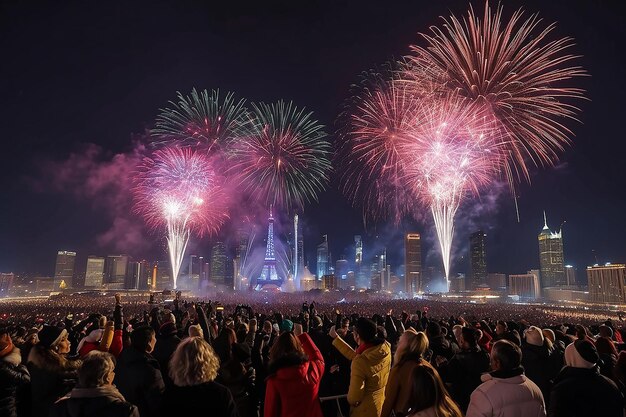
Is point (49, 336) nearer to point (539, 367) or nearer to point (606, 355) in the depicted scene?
point (539, 367)

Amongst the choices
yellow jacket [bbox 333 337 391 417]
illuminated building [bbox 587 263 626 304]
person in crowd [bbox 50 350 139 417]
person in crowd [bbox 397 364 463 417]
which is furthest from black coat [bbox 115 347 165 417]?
illuminated building [bbox 587 263 626 304]

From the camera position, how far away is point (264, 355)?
8062 millimetres

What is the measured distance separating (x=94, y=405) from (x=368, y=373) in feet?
9.33

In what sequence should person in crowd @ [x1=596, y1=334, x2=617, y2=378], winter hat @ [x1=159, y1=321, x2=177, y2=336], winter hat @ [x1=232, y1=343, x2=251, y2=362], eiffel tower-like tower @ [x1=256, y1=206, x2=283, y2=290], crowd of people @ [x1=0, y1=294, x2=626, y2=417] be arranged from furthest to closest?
eiffel tower-like tower @ [x1=256, y1=206, x2=283, y2=290]
winter hat @ [x1=159, y1=321, x2=177, y2=336]
person in crowd @ [x1=596, y1=334, x2=617, y2=378]
winter hat @ [x1=232, y1=343, x2=251, y2=362]
crowd of people @ [x1=0, y1=294, x2=626, y2=417]

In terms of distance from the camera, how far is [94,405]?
11.0 ft

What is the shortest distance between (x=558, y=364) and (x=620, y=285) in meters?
168

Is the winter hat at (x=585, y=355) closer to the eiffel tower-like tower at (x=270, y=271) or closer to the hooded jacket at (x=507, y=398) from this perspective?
the hooded jacket at (x=507, y=398)

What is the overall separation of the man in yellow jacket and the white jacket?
4.34 feet

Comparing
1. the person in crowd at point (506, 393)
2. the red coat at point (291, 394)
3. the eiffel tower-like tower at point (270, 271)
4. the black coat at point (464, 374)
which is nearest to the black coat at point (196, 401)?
the red coat at point (291, 394)

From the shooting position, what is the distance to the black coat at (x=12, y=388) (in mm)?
4500

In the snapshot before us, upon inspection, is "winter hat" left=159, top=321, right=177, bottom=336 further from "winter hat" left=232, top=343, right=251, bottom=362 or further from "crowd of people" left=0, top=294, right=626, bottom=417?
"winter hat" left=232, top=343, right=251, bottom=362

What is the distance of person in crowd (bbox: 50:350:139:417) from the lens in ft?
11.0

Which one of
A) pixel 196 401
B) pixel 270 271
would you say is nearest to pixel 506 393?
pixel 196 401

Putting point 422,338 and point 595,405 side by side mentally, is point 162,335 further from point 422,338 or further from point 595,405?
point 595,405
